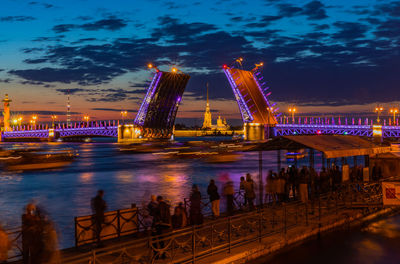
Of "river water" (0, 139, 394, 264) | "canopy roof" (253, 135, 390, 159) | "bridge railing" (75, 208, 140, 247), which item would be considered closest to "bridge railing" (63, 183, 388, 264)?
"bridge railing" (75, 208, 140, 247)

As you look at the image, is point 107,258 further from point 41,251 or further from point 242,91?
point 242,91

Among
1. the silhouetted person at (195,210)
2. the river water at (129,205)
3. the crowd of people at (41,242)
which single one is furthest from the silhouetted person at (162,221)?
the river water at (129,205)

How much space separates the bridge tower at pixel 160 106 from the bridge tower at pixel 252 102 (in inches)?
438

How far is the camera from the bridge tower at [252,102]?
8781 cm

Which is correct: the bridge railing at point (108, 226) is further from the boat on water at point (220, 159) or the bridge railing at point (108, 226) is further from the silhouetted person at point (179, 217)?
the boat on water at point (220, 159)

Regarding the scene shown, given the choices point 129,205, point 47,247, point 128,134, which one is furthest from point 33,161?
point 128,134

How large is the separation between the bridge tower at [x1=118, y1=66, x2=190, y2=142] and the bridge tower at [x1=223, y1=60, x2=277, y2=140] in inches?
438

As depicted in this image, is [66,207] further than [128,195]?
No

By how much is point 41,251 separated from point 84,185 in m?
23.9

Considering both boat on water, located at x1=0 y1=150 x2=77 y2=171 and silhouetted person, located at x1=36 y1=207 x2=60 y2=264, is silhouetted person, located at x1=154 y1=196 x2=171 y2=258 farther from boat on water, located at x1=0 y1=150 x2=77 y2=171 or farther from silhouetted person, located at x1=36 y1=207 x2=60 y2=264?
boat on water, located at x1=0 y1=150 x2=77 y2=171

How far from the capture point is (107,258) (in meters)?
8.95

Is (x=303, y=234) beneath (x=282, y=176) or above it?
beneath

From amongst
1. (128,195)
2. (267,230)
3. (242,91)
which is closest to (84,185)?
(128,195)

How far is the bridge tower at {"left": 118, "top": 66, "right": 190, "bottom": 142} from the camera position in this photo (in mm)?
80125
